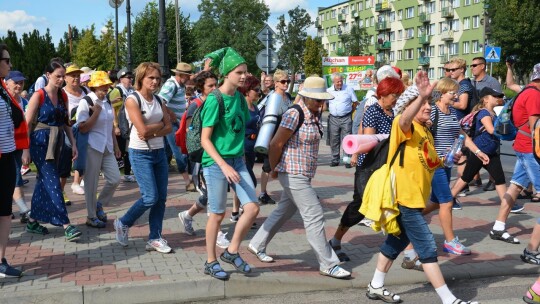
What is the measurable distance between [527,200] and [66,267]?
719cm

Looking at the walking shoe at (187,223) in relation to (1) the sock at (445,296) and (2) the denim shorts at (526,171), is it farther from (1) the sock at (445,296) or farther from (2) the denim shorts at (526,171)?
(2) the denim shorts at (526,171)

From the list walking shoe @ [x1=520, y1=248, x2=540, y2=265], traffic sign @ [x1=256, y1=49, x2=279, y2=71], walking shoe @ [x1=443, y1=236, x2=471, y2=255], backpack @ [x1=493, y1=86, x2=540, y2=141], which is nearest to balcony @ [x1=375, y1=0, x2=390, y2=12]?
traffic sign @ [x1=256, y1=49, x2=279, y2=71]

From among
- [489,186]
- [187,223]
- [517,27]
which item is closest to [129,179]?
[187,223]

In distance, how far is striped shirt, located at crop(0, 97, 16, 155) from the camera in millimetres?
5359

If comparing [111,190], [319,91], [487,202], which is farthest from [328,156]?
[319,91]

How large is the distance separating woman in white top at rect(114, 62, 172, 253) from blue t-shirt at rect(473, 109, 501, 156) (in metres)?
4.47

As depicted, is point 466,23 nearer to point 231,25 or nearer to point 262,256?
point 231,25

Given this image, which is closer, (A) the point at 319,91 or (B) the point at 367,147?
(B) the point at 367,147

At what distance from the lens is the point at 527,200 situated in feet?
32.1

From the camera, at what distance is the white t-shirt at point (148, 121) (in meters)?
6.10

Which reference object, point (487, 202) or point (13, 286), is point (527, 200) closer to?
point (487, 202)

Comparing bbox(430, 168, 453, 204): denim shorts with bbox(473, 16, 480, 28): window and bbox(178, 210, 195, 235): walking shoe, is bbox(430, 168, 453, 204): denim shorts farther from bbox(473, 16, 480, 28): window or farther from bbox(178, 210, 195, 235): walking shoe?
bbox(473, 16, 480, 28): window

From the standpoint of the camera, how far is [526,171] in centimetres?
694

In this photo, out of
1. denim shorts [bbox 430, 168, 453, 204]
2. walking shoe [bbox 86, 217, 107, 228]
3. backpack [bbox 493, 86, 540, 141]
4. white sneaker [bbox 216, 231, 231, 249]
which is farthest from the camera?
walking shoe [bbox 86, 217, 107, 228]
